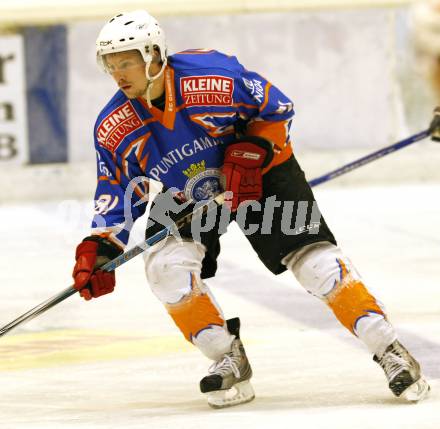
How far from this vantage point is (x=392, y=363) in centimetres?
305

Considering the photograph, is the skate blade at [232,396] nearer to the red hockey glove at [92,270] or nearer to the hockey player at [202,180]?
the hockey player at [202,180]

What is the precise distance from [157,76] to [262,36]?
5038 mm

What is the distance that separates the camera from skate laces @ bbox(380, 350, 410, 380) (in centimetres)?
303

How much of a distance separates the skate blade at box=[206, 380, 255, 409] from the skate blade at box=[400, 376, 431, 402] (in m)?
0.51

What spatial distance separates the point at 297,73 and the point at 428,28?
705cm

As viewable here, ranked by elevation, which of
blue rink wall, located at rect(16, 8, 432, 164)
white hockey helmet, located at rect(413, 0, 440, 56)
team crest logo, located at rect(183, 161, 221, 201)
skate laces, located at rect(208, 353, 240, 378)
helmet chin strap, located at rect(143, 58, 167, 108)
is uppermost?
white hockey helmet, located at rect(413, 0, 440, 56)

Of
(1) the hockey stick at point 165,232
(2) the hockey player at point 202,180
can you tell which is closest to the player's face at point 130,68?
(2) the hockey player at point 202,180

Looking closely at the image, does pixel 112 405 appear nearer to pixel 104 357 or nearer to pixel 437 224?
pixel 104 357

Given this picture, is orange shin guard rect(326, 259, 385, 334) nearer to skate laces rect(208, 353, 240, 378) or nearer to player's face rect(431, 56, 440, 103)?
skate laces rect(208, 353, 240, 378)

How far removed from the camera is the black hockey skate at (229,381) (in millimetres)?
3168

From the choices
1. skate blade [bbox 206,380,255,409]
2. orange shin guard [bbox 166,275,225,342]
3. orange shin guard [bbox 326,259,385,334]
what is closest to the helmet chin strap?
orange shin guard [bbox 166,275,225,342]

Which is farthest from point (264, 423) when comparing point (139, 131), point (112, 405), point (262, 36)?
point (262, 36)

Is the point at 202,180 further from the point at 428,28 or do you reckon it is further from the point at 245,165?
the point at 428,28

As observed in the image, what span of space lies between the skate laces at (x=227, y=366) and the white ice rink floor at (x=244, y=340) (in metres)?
0.11
